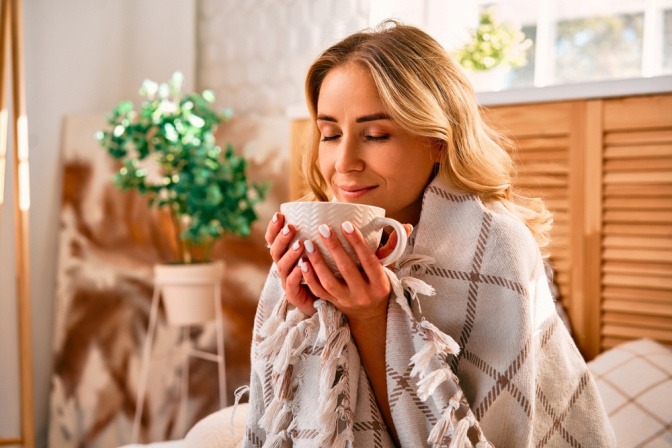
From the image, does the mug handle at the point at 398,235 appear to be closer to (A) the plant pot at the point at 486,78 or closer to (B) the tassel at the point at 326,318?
(B) the tassel at the point at 326,318

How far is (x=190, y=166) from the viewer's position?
2143mm

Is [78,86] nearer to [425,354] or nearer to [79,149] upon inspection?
[79,149]

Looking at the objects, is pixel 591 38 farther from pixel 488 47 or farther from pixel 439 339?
pixel 439 339

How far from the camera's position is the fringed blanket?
896mm

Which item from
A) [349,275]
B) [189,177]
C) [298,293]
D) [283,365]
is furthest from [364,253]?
[189,177]

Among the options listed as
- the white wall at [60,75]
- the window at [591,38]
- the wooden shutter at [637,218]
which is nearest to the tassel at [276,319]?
the wooden shutter at [637,218]

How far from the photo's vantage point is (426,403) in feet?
2.99

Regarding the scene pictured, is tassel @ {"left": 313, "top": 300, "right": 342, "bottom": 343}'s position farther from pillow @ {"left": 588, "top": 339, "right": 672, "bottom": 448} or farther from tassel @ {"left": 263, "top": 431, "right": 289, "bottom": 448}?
pillow @ {"left": 588, "top": 339, "right": 672, "bottom": 448}

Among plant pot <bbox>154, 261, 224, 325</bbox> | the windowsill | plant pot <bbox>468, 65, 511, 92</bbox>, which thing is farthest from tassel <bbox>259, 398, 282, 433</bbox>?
plant pot <bbox>468, 65, 511, 92</bbox>

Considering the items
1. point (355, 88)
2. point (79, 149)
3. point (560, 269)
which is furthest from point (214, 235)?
point (355, 88)

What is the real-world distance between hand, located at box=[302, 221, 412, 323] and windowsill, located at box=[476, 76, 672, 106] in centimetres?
104

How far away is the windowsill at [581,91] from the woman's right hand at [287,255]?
44.5 inches

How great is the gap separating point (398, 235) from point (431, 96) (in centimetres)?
27

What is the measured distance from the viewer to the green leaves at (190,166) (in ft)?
6.94
